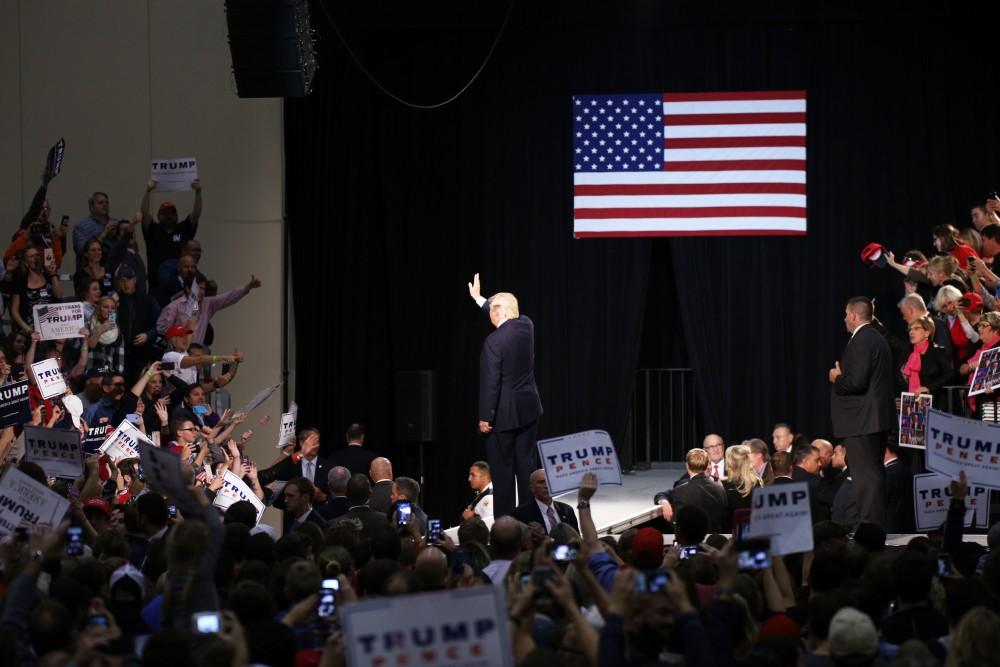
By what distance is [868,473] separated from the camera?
30.9ft

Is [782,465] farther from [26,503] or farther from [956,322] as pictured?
[26,503]

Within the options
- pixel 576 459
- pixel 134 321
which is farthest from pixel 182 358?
pixel 576 459

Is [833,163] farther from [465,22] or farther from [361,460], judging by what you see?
[361,460]

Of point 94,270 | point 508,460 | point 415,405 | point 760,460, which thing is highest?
point 94,270

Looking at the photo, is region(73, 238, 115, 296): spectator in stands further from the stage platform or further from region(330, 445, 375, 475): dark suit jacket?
the stage platform

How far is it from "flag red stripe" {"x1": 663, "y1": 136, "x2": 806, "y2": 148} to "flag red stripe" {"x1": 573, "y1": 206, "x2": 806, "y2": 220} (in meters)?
0.59

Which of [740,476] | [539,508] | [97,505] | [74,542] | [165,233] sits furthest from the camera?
[165,233]

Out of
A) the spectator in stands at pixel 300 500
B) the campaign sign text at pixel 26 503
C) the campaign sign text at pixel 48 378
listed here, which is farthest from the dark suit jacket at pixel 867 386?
the campaign sign text at pixel 26 503

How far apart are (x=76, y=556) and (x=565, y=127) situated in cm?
916

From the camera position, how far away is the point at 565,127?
14.0m

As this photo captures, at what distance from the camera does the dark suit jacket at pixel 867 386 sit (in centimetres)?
942

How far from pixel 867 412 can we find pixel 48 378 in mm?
5211

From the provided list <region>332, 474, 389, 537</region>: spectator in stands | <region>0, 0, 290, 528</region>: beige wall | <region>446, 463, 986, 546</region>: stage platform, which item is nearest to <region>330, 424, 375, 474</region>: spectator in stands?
<region>446, 463, 986, 546</region>: stage platform

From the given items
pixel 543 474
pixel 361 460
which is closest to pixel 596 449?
pixel 543 474
